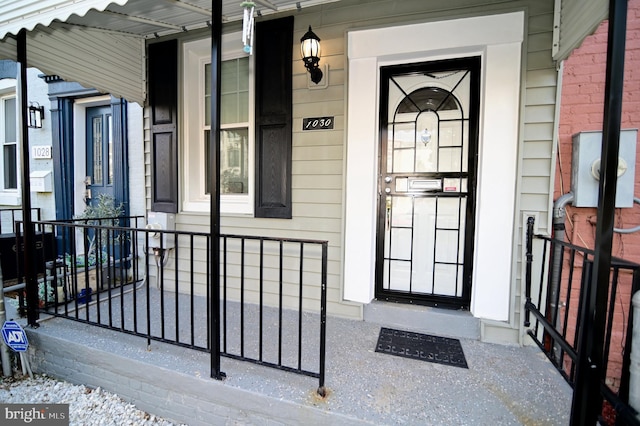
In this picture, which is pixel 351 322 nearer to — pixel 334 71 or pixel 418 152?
pixel 418 152

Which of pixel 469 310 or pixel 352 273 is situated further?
pixel 352 273

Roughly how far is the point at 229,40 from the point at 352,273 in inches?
98.7

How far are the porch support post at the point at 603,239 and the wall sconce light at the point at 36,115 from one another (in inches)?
228

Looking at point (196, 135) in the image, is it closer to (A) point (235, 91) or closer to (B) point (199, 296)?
(A) point (235, 91)

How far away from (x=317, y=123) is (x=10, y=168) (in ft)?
17.1

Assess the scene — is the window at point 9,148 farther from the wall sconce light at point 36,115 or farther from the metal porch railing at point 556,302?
the metal porch railing at point 556,302

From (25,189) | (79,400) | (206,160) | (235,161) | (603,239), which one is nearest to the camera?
(603,239)

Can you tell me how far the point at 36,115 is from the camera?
425 cm

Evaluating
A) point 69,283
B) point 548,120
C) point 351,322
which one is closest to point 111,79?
point 69,283

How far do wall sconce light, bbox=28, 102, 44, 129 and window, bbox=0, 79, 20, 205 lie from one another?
78 cm

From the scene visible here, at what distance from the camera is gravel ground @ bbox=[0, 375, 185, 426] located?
78.0 inches

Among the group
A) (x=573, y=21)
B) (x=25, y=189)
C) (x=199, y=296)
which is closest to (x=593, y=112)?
(x=573, y=21)

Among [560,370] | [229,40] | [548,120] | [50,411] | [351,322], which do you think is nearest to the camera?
[560,370]

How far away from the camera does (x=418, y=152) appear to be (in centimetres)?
265
